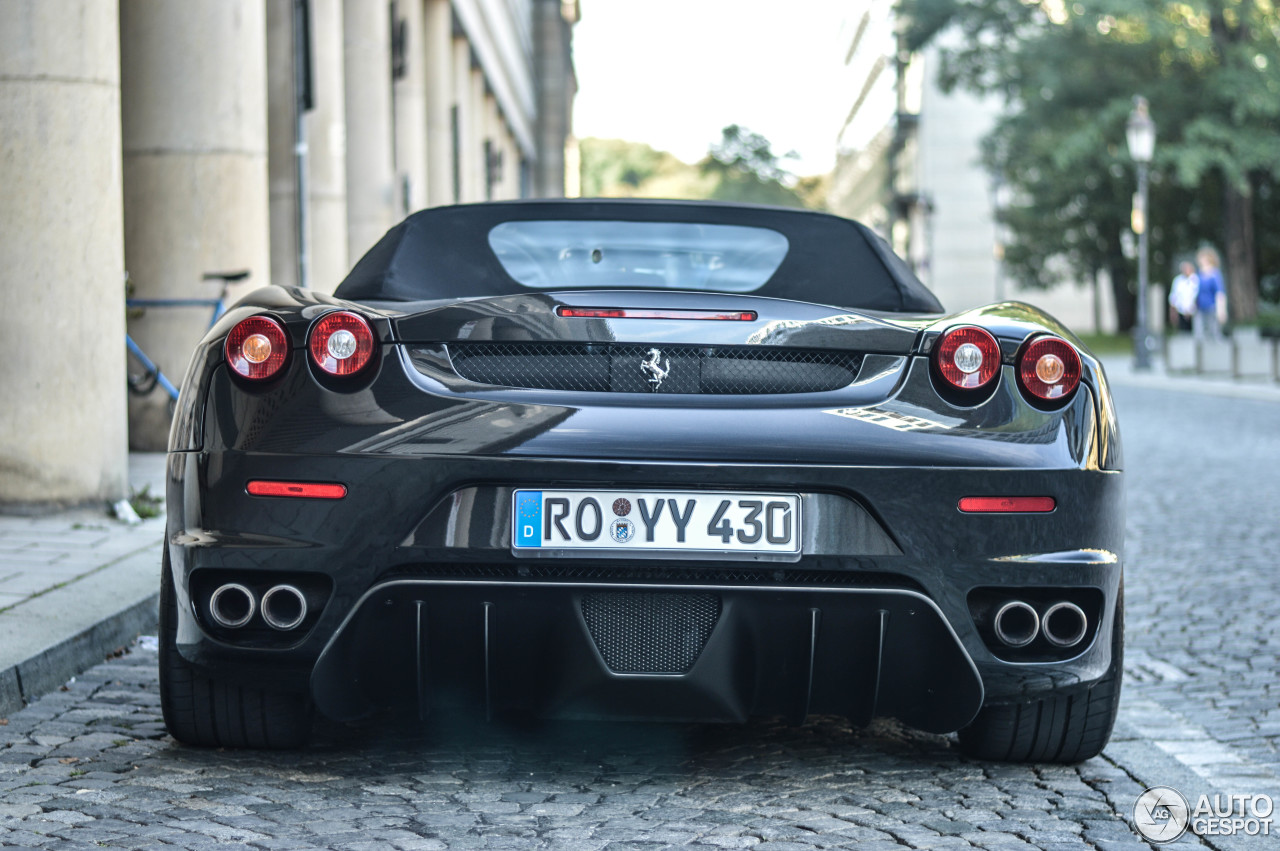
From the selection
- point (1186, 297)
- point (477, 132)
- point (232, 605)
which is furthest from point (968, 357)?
point (477, 132)

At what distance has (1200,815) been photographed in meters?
3.40

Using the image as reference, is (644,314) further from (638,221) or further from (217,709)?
(217,709)

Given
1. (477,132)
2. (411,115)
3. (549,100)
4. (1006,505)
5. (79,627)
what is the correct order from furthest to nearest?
(549,100) → (477,132) → (411,115) → (79,627) → (1006,505)

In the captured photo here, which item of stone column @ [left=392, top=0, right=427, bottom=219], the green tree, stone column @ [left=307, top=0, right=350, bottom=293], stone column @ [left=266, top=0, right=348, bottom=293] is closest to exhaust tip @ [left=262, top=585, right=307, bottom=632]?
stone column @ [left=266, top=0, right=348, bottom=293]

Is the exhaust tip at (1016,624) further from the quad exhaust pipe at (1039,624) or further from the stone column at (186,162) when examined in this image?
the stone column at (186,162)

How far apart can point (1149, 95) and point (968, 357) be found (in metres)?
36.3

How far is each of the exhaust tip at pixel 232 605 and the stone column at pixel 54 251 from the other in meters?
4.24

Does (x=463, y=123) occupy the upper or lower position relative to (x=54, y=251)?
upper

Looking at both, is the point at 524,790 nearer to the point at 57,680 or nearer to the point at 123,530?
the point at 57,680

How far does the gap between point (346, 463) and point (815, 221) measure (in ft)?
5.34

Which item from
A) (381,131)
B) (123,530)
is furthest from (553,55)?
(123,530)

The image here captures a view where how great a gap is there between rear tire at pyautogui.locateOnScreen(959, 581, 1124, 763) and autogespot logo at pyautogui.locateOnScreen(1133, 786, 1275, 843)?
176mm

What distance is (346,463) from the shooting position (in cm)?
321

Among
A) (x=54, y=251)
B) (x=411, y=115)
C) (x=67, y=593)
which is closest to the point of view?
(x=67, y=593)
